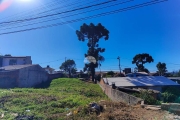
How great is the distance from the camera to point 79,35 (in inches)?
1215

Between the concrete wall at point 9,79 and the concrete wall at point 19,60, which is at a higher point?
the concrete wall at point 19,60

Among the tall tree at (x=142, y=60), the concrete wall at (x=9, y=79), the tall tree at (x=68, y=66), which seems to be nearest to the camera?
the concrete wall at (x=9, y=79)

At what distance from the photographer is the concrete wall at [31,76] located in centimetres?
2177

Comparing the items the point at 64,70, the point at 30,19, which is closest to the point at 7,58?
the point at 64,70

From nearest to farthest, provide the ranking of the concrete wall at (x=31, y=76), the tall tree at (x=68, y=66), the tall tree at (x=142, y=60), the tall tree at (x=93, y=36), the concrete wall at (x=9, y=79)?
the concrete wall at (x=9, y=79)
the concrete wall at (x=31, y=76)
the tall tree at (x=93, y=36)
the tall tree at (x=142, y=60)
the tall tree at (x=68, y=66)

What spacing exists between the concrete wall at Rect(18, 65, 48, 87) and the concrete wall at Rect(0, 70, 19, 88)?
599 mm

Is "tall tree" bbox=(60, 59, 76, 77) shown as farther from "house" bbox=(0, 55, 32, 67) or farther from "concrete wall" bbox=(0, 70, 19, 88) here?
"concrete wall" bbox=(0, 70, 19, 88)

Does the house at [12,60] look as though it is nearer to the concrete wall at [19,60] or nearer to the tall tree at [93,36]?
the concrete wall at [19,60]

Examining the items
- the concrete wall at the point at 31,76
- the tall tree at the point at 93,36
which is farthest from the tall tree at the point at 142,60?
the concrete wall at the point at 31,76

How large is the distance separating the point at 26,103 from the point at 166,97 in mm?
11272

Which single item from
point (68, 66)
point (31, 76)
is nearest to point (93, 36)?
point (31, 76)

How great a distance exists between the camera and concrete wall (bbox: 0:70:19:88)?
20.2 m

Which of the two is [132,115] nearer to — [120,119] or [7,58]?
[120,119]

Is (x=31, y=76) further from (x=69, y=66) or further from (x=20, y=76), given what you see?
(x=69, y=66)
